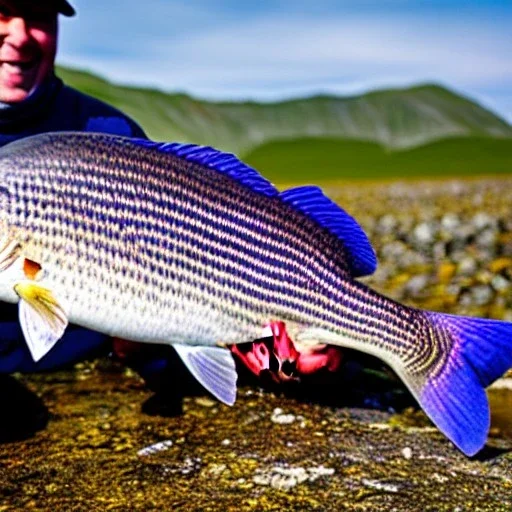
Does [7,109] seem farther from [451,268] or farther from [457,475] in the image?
[451,268]

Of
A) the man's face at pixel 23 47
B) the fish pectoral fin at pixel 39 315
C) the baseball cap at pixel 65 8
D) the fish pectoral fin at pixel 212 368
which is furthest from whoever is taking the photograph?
the baseball cap at pixel 65 8

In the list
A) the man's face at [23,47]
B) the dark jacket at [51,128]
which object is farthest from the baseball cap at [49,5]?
the dark jacket at [51,128]

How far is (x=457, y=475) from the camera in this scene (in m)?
4.55

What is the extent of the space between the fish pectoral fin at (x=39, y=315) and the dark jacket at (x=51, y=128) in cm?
165

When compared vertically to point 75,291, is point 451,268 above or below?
below

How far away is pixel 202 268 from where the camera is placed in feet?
13.4

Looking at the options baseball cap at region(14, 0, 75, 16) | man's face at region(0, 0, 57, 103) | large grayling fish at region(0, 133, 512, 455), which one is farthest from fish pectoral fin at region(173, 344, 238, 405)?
baseball cap at region(14, 0, 75, 16)

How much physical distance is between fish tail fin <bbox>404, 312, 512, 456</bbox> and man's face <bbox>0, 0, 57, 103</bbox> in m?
3.21

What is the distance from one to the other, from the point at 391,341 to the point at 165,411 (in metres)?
1.92

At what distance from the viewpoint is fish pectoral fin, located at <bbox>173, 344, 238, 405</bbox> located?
4.13m

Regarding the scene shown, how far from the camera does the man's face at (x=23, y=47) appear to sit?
550cm

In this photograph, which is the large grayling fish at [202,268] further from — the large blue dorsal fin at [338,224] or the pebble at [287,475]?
the pebble at [287,475]

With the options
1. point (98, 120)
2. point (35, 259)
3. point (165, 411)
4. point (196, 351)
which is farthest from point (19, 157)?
point (165, 411)

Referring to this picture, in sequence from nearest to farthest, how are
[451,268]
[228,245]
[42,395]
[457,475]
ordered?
1. [228,245]
2. [457,475]
3. [42,395]
4. [451,268]
